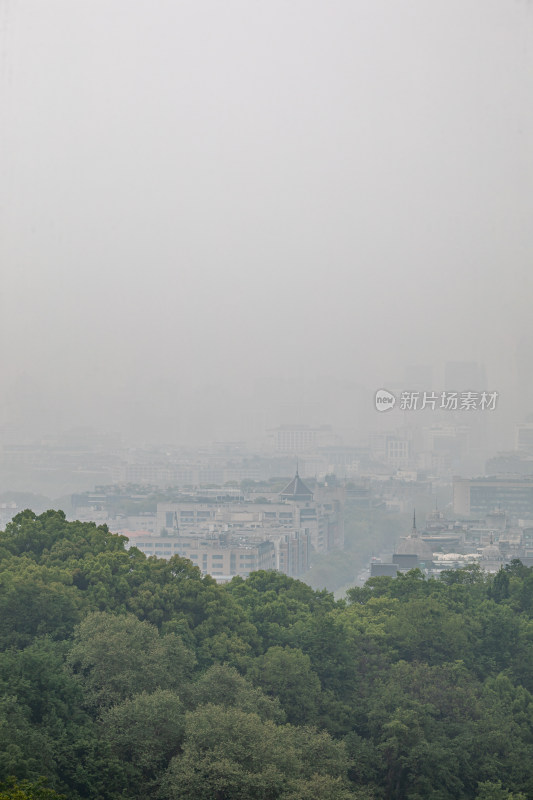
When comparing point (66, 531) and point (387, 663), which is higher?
point (66, 531)

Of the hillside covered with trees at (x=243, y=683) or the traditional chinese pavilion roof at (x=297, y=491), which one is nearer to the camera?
the hillside covered with trees at (x=243, y=683)

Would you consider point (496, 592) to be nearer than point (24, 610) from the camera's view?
No

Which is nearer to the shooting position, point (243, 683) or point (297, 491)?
point (243, 683)

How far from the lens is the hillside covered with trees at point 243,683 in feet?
16.0

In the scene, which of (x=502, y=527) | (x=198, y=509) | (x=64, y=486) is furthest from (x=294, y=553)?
(x=64, y=486)

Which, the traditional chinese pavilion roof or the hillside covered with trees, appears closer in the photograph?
the hillside covered with trees

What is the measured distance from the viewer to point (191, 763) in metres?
4.85

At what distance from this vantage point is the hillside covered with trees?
489 cm

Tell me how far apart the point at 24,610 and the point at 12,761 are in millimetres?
1929

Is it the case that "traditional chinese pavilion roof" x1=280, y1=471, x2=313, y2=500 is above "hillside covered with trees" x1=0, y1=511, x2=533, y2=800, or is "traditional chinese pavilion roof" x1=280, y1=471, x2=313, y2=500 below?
above

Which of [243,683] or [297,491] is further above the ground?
[297,491]

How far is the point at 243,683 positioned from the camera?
229 inches

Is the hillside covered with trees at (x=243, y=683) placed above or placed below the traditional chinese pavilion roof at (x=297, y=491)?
below

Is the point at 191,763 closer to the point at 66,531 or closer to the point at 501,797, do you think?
the point at 501,797
